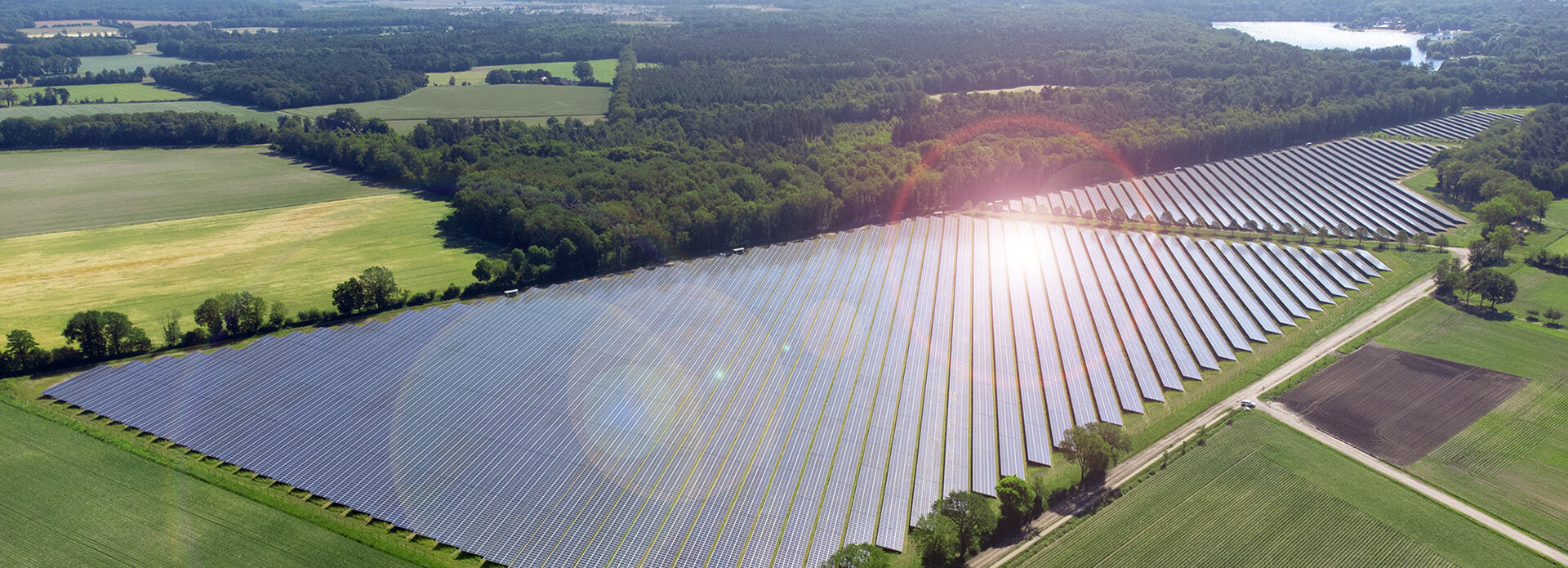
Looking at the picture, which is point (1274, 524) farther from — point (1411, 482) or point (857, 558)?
point (857, 558)

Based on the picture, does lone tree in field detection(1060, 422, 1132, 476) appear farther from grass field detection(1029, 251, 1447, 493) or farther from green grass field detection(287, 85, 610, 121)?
green grass field detection(287, 85, 610, 121)

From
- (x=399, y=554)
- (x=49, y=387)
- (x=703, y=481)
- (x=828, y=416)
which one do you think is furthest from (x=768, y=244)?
(x=49, y=387)

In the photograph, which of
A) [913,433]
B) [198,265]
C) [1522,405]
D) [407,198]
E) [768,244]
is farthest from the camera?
[407,198]

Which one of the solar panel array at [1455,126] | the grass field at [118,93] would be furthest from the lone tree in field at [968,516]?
the grass field at [118,93]

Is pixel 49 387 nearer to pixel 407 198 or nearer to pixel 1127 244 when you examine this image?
pixel 407 198

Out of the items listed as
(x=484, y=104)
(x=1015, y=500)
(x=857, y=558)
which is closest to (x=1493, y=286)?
(x=1015, y=500)

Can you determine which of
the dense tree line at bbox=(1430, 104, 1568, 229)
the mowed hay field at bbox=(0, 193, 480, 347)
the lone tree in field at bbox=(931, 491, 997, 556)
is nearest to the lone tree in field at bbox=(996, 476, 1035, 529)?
the lone tree in field at bbox=(931, 491, 997, 556)
